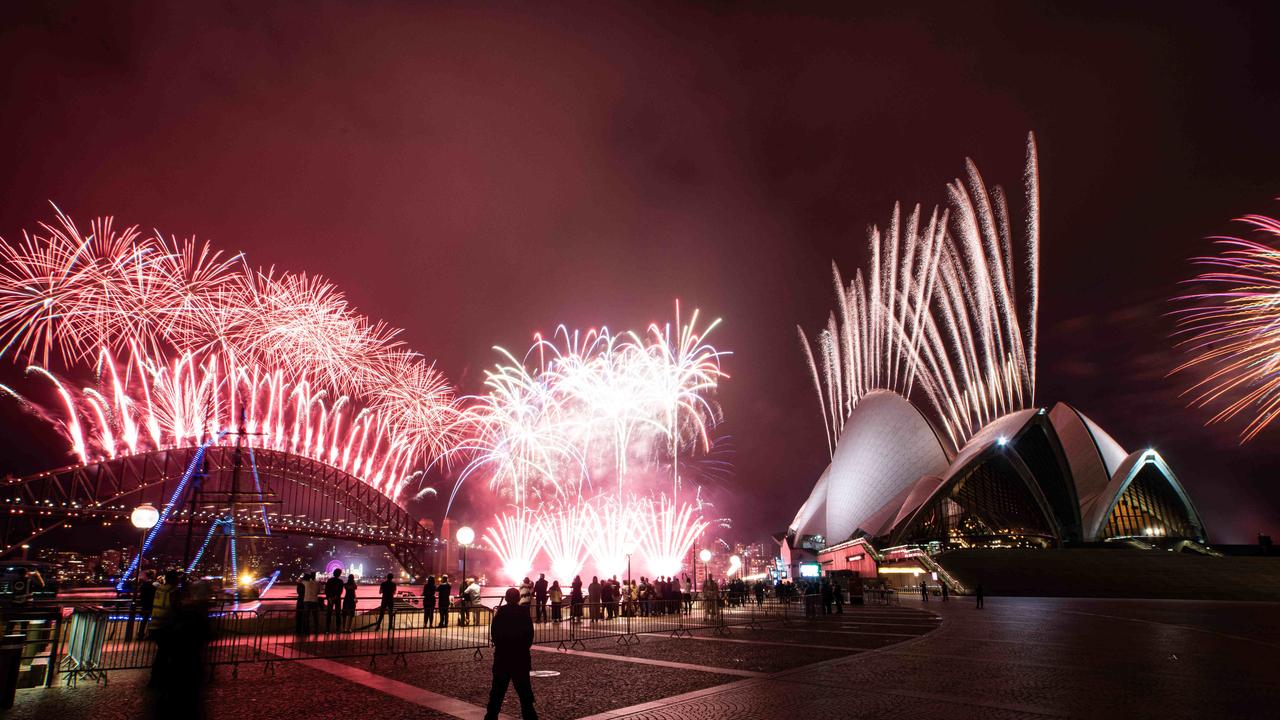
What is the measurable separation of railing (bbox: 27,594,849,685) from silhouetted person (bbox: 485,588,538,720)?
8.72 feet

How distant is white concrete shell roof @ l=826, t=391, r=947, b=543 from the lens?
72.2 metres

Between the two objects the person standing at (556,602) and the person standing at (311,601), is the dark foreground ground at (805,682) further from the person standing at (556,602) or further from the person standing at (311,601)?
the person standing at (311,601)

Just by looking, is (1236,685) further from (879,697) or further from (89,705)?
(89,705)

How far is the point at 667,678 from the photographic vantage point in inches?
404

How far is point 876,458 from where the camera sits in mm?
74688

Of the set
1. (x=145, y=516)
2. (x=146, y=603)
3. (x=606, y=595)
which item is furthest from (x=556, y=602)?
(x=145, y=516)

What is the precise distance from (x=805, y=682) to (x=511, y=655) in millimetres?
4757

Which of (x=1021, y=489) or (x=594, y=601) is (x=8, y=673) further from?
(x=1021, y=489)

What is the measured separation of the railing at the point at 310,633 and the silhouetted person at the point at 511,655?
2.66m

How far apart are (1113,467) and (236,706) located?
235ft

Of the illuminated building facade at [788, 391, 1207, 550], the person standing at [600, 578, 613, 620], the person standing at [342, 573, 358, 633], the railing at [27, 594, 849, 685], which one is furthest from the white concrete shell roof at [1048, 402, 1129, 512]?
the person standing at [342, 573, 358, 633]

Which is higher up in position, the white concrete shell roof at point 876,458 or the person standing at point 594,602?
the white concrete shell roof at point 876,458

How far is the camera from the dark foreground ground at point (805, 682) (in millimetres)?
7914

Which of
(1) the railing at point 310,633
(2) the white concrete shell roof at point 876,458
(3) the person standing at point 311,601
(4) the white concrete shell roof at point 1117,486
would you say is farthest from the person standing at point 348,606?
(2) the white concrete shell roof at point 876,458
